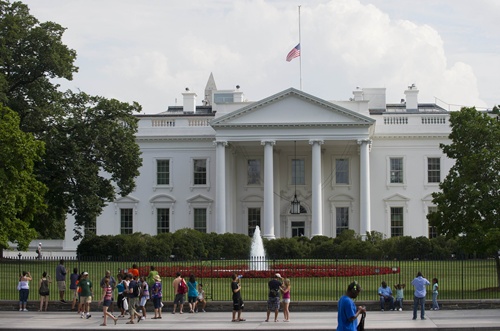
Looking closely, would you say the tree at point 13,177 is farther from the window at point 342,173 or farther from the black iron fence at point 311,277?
the window at point 342,173

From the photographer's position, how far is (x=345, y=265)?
41500 mm

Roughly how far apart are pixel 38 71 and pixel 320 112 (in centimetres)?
2438

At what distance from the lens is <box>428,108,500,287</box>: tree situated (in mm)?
36156

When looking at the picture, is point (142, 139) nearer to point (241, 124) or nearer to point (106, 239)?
point (241, 124)

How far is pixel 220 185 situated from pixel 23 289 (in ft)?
122

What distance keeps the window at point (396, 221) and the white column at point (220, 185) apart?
1337 cm

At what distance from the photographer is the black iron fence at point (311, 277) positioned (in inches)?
1396

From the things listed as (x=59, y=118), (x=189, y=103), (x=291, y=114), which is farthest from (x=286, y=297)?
(x=189, y=103)

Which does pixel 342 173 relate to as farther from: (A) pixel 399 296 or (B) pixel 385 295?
(B) pixel 385 295

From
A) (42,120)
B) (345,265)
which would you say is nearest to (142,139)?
(42,120)

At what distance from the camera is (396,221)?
7356cm

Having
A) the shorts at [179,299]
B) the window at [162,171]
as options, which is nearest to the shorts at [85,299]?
the shorts at [179,299]

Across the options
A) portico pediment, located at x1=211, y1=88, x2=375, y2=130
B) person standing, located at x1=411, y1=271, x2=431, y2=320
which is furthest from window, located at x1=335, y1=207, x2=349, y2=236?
person standing, located at x1=411, y1=271, x2=431, y2=320

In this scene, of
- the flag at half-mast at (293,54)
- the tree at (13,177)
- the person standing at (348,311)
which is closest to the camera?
the person standing at (348,311)
